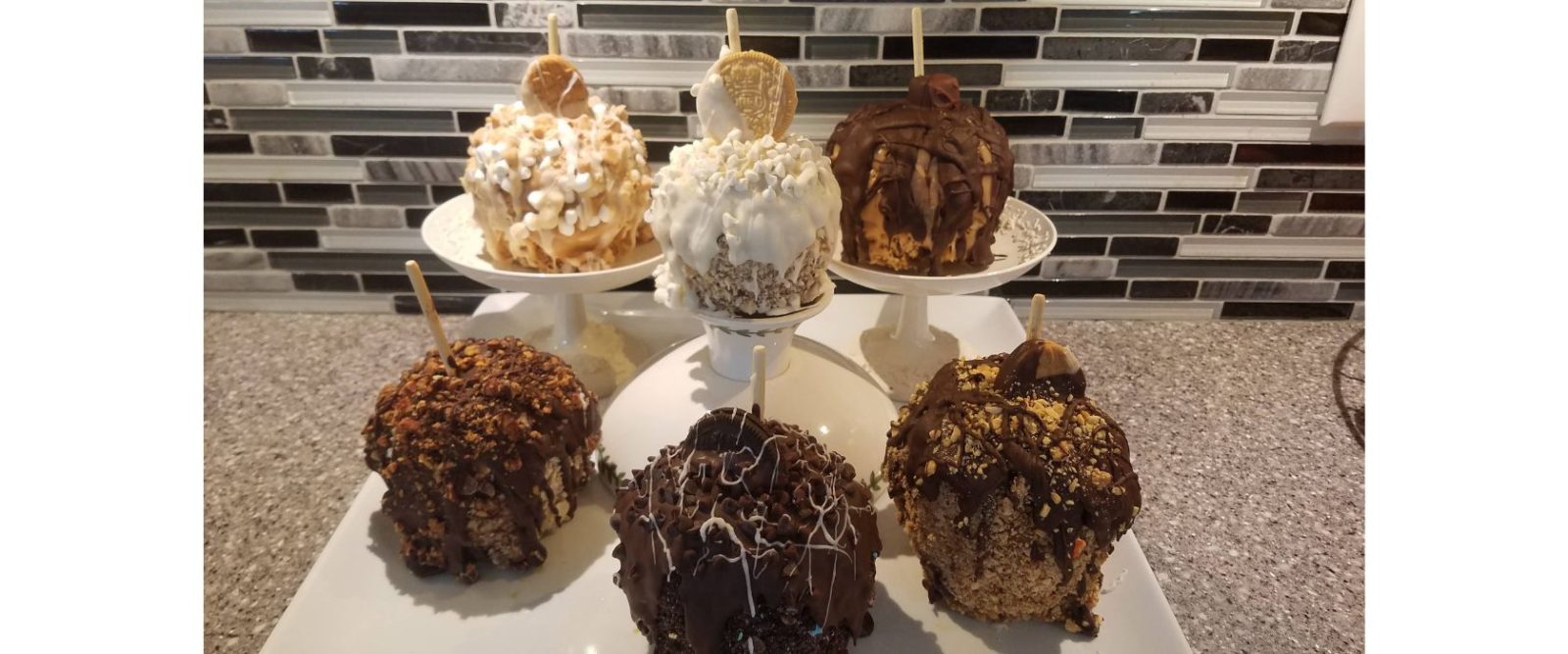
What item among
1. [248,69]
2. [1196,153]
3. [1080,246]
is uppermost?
[248,69]

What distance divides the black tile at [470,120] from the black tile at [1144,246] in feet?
4.15

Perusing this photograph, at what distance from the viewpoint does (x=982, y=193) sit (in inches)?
50.7

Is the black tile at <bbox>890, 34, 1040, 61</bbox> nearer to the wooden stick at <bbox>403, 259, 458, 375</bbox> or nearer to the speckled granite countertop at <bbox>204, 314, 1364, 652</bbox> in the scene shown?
the speckled granite countertop at <bbox>204, 314, 1364, 652</bbox>

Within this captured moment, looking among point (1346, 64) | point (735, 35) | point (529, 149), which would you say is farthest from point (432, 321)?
point (1346, 64)

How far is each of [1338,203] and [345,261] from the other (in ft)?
6.67

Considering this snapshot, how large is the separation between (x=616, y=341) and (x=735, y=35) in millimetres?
700

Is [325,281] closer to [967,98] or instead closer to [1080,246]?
[967,98]

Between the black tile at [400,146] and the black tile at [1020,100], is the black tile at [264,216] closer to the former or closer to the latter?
the black tile at [400,146]

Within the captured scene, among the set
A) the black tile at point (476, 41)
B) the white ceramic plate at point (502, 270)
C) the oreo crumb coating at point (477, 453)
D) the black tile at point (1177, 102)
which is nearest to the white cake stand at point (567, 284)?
the white ceramic plate at point (502, 270)

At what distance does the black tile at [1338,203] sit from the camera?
1.73m

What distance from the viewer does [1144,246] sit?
5.92 feet

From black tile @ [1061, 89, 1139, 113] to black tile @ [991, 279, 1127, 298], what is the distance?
0.39m

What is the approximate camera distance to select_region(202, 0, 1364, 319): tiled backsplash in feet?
5.07

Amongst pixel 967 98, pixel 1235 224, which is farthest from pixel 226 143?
pixel 1235 224
